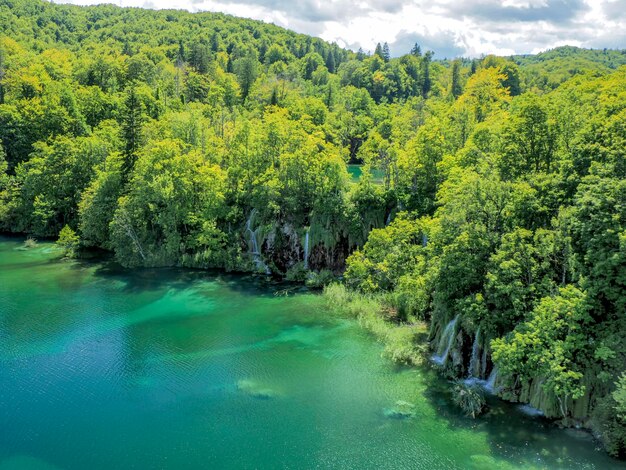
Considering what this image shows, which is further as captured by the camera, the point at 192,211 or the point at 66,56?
the point at 66,56

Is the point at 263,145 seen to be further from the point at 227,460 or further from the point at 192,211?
the point at 227,460

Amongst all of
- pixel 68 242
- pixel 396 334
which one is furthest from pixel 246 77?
pixel 396 334

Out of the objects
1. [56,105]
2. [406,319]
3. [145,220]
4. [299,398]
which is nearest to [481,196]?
[406,319]

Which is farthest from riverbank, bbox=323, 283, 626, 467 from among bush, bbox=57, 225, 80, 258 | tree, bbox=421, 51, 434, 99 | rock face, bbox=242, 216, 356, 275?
tree, bbox=421, 51, 434, 99

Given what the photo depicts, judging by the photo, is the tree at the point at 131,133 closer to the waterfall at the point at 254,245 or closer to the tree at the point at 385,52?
the waterfall at the point at 254,245

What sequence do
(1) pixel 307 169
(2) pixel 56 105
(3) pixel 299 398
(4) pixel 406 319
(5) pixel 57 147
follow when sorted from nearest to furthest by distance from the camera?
(3) pixel 299 398 → (4) pixel 406 319 → (1) pixel 307 169 → (5) pixel 57 147 → (2) pixel 56 105

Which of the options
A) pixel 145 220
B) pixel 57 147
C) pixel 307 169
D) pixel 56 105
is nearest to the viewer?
pixel 307 169
